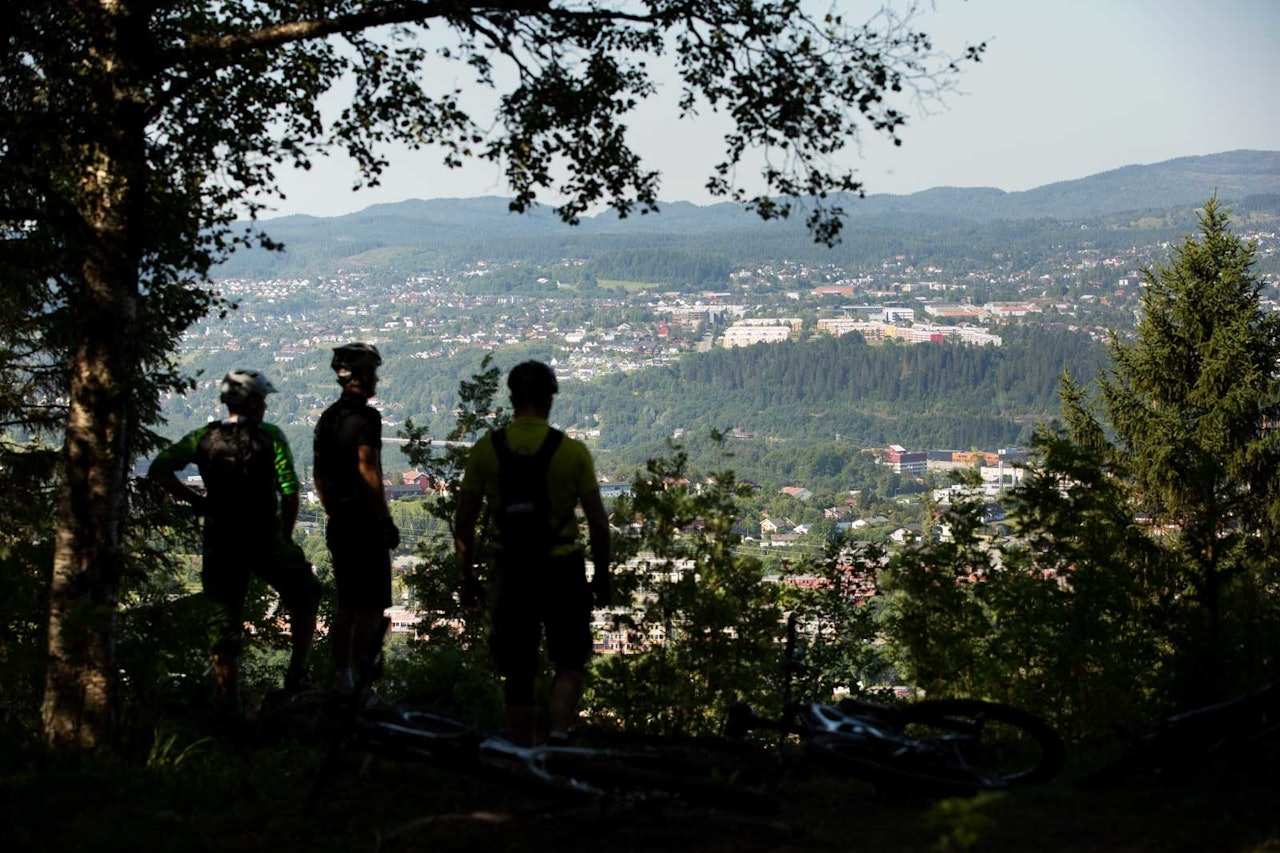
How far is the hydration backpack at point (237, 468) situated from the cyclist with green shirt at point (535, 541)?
1.66 m

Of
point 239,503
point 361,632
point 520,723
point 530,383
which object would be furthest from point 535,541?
point 239,503

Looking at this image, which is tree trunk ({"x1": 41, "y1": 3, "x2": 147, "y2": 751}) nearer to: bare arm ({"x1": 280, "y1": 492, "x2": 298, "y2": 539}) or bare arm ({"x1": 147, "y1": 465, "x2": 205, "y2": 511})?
bare arm ({"x1": 147, "y1": 465, "x2": 205, "y2": 511})

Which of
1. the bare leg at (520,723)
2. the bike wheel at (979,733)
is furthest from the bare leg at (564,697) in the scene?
the bike wheel at (979,733)

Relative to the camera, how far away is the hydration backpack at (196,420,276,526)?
21.6ft

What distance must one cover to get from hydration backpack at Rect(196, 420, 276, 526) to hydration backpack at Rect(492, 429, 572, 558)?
1.83m

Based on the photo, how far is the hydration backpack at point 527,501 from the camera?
532 cm

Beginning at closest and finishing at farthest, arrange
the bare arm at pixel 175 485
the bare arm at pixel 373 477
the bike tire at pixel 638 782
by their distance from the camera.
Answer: the bike tire at pixel 638 782 → the bare arm at pixel 373 477 → the bare arm at pixel 175 485

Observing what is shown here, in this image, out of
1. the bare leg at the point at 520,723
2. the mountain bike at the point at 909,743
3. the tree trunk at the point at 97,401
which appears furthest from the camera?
the tree trunk at the point at 97,401

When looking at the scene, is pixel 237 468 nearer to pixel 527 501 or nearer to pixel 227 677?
pixel 227 677

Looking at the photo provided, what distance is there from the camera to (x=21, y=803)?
4.83 metres

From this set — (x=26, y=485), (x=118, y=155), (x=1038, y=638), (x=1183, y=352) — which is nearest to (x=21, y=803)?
(x=118, y=155)

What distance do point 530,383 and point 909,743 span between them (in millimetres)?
2057

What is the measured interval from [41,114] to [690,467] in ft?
15.1

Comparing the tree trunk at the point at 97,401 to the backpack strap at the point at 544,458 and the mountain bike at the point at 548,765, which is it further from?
the backpack strap at the point at 544,458
